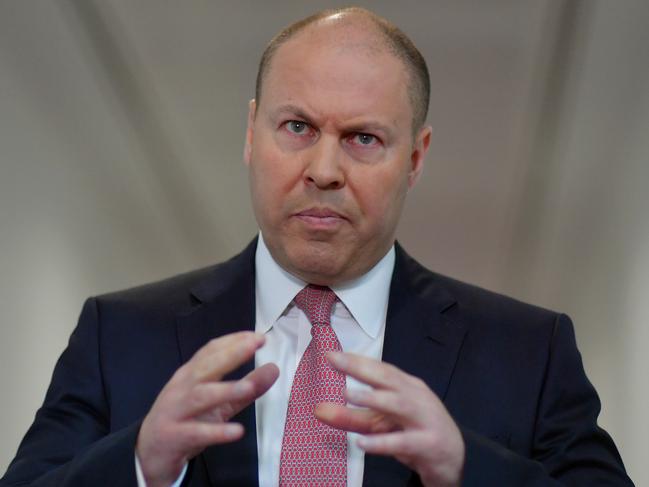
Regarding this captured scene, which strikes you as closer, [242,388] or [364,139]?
[242,388]

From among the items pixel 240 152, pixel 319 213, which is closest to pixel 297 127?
pixel 319 213

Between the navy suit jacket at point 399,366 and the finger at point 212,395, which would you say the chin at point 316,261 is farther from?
the finger at point 212,395

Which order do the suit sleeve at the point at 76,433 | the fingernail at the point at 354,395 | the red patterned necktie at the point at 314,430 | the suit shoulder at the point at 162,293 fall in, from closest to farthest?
the fingernail at the point at 354,395 → the suit sleeve at the point at 76,433 → the red patterned necktie at the point at 314,430 → the suit shoulder at the point at 162,293

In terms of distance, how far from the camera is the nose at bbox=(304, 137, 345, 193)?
1.67 metres

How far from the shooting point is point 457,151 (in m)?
4.14

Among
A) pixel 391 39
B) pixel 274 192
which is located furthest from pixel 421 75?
pixel 274 192

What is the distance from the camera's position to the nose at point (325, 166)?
1.67m

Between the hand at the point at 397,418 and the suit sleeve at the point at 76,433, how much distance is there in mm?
304

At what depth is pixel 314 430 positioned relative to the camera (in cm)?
165

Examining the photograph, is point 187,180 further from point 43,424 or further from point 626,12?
point 43,424

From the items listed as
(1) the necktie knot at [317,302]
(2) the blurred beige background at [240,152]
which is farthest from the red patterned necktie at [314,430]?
(2) the blurred beige background at [240,152]

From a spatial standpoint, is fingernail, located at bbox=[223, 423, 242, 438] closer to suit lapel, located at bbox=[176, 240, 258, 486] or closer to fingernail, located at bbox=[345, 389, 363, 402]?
fingernail, located at bbox=[345, 389, 363, 402]

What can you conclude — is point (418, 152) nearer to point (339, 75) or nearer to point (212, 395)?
point (339, 75)

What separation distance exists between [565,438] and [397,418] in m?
0.46
